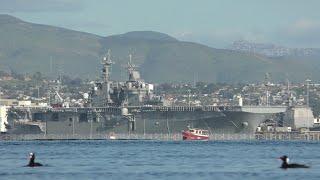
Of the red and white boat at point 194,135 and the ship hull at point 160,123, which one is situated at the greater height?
the ship hull at point 160,123

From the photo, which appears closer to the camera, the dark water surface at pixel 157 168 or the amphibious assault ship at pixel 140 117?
the dark water surface at pixel 157 168

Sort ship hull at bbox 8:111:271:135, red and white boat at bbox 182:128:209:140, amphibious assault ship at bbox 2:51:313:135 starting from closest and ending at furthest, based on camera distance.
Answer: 1. red and white boat at bbox 182:128:209:140
2. amphibious assault ship at bbox 2:51:313:135
3. ship hull at bbox 8:111:271:135

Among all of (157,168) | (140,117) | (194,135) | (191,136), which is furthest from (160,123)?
(157,168)

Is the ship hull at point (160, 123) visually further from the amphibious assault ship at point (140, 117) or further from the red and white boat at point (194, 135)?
the red and white boat at point (194, 135)

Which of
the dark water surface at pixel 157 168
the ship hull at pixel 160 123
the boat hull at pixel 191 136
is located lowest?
the dark water surface at pixel 157 168

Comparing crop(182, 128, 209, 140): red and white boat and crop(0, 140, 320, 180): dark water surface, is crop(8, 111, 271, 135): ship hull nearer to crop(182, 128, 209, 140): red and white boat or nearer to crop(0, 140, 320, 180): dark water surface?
crop(182, 128, 209, 140): red and white boat

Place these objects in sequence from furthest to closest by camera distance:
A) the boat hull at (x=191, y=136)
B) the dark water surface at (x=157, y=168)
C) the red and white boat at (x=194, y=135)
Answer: the red and white boat at (x=194, y=135)
the boat hull at (x=191, y=136)
the dark water surface at (x=157, y=168)

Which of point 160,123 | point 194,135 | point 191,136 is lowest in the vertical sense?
point 191,136

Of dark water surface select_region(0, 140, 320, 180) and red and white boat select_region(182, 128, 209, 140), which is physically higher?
red and white boat select_region(182, 128, 209, 140)

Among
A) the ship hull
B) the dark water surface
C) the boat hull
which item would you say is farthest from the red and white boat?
the dark water surface

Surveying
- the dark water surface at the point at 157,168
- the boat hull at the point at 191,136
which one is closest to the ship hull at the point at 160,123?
the boat hull at the point at 191,136

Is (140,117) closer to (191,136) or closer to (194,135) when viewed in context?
(191,136)

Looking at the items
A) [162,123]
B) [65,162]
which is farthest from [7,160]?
[162,123]

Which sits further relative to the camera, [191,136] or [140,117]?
[140,117]
